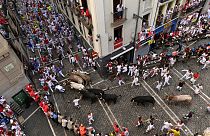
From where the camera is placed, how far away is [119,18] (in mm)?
18609

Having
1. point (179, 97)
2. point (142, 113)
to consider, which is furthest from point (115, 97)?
point (179, 97)

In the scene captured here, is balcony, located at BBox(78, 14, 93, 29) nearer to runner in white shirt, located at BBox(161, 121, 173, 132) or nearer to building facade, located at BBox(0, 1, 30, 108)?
building facade, located at BBox(0, 1, 30, 108)

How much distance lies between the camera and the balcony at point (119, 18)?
18141mm

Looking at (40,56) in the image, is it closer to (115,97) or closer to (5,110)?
(5,110)

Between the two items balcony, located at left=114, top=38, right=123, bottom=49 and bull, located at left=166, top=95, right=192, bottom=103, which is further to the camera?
balcony, located at left=114, top=38, right=123, bottom=49

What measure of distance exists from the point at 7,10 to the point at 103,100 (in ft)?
65.3

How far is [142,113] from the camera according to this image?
18547 millimetres

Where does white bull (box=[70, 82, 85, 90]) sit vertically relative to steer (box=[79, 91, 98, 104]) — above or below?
above

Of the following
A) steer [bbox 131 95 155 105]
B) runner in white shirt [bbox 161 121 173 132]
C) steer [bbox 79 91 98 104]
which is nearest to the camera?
runner in white shirt [bbox 161 121 173 132]

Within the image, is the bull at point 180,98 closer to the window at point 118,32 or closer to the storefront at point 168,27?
the window at point 118,32

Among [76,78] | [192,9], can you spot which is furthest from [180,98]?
[192,9]

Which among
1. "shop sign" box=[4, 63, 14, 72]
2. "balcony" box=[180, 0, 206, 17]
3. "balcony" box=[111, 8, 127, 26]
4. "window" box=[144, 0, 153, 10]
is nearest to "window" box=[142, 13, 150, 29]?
"window" box=[144, 0, 153, 10]

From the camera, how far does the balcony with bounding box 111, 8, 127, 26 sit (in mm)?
18141

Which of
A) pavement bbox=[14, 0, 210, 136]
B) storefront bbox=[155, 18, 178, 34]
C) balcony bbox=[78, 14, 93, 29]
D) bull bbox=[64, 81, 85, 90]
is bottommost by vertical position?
pavement bbox=[14, 0, 210, 136]
